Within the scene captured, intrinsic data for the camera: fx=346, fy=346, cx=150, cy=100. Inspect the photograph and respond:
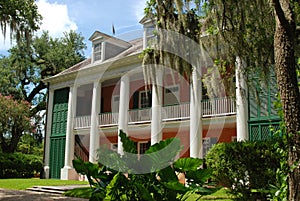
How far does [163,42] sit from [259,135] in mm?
5760

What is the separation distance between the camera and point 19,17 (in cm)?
1177

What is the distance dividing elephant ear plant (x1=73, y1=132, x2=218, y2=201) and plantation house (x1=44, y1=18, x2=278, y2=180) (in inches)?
325

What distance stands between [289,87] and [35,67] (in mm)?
29035

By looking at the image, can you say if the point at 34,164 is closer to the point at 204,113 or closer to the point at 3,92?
the point at 3,92

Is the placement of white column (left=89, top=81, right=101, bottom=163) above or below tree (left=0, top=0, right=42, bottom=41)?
below

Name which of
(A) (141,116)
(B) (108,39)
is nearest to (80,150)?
(A) (141,116)

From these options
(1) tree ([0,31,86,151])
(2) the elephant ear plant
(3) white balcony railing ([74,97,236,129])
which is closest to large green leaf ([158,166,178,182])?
(2) the elephant ear plant

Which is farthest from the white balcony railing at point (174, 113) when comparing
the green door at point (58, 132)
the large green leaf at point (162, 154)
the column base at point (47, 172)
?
the large green leaf at point (162, 154)

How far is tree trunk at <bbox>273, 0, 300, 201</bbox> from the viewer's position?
348 cm

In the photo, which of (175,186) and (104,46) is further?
(104,46)

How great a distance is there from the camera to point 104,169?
14.8 feet

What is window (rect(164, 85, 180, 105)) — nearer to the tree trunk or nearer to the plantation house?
Result: the plantation house

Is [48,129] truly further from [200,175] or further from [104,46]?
[200,175]

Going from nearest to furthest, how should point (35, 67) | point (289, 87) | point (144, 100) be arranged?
point (289, 87)
point (144, 100)
point (35, 67)
